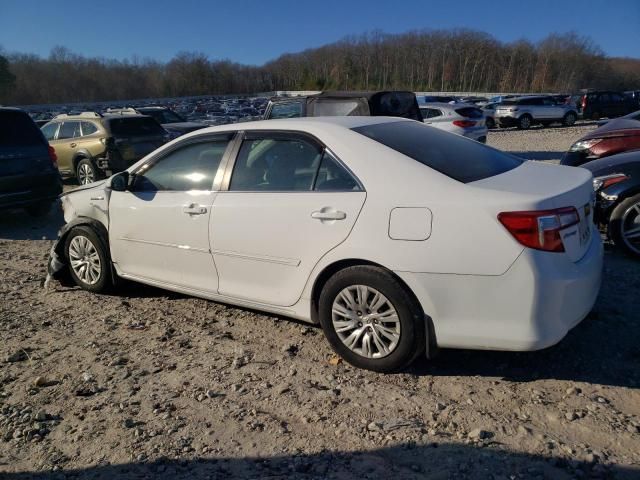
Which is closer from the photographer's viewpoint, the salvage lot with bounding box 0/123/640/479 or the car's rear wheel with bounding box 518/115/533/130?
the salvage lot with bounding box 0/123/640/479

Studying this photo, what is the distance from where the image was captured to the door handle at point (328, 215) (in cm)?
324

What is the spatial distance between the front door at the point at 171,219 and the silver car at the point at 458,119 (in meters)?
11.4

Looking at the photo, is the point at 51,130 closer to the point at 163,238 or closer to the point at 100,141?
the point at 100,141

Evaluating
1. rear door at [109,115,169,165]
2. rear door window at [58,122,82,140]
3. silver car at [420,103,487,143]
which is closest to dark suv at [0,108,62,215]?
rear door at [109,115,169,165]

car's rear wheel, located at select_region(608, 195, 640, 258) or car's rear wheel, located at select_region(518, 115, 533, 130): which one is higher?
car's rear wheel, located at select_region(608, 195, 640, 258)

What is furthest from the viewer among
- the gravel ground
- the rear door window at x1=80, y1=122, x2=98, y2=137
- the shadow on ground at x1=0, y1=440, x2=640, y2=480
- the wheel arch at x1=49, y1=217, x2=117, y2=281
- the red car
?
the gravel ground

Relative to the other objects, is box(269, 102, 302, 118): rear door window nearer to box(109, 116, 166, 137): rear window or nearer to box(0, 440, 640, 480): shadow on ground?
box(109, 116, 166, 137): rear window

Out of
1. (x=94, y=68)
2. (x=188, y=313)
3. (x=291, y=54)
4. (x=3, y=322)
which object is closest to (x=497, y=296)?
(x=188, y=313)

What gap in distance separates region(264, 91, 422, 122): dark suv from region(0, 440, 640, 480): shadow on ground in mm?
6487

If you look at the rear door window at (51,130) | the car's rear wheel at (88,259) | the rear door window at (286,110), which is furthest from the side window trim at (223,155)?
the rear door window at (51,130)

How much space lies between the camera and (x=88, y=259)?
4.93 meters

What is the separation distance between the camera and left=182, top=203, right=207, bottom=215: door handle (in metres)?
3.90

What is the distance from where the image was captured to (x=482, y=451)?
2570 millimetres

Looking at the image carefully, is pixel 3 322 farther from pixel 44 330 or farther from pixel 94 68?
pixel 94 68
